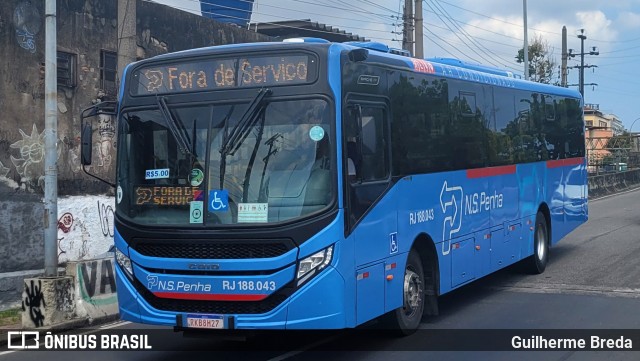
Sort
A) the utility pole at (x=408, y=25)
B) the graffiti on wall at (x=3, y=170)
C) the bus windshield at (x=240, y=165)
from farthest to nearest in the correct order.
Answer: the utility pole at (x=408, y=25)
the graffiti on wall at (x=3, y=170)
the bus windshield at (x=240, y=165)

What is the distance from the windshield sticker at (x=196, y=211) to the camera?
729 cm

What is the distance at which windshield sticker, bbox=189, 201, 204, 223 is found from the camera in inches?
287

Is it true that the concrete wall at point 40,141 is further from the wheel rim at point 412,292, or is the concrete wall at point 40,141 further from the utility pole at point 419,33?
the utility pole at point 419,33

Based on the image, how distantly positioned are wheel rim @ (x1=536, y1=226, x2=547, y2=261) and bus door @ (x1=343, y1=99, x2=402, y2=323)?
6136 millimetres

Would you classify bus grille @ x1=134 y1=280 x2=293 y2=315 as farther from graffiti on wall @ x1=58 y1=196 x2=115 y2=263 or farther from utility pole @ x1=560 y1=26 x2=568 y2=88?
utility pole @ x1=560 y1=26 x2=568 y2=88

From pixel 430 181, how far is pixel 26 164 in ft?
29.3

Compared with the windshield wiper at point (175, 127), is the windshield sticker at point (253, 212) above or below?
below

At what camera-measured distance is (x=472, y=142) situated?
10828mm

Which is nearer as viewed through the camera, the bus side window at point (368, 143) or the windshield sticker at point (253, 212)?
the windshield sticker at point (253, 212)

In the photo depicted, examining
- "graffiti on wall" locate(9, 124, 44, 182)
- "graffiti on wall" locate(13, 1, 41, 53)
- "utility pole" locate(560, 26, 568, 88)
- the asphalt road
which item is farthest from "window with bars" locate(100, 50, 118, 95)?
"utility pole" locate(560, 26, 568, 88)

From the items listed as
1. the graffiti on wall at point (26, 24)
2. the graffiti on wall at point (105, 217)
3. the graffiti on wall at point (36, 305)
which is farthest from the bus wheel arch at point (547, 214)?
the graffiti on wall at point (26, 24)

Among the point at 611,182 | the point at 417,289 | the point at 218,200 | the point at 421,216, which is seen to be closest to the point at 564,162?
the point at 421,216

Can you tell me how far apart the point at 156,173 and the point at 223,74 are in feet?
3.95

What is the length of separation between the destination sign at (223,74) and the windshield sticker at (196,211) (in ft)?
3.87
